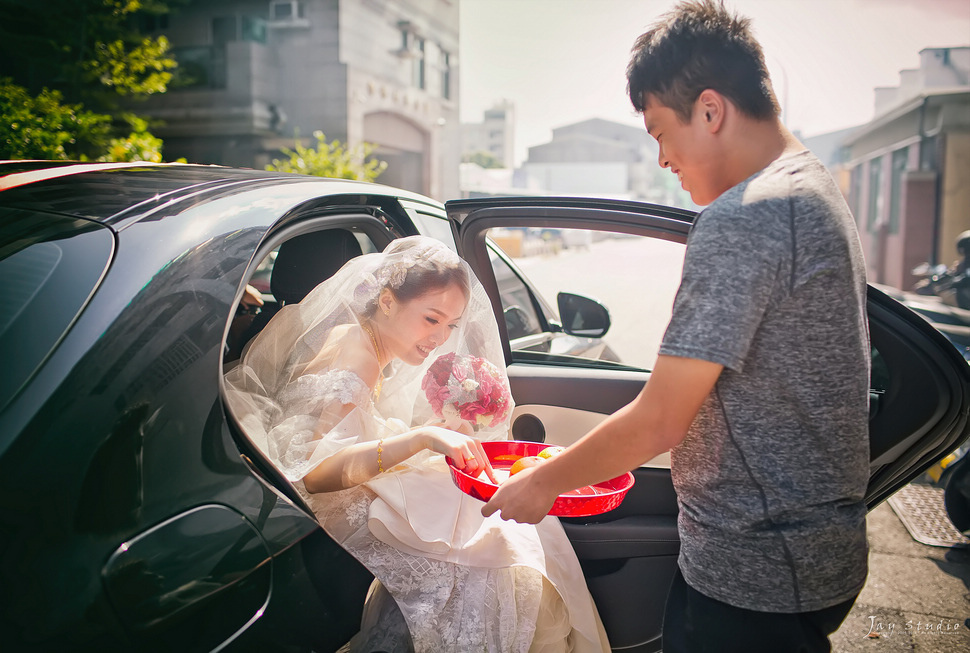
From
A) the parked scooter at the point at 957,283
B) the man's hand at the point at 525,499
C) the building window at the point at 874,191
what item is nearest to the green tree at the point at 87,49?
the parked scooter at the point at 957,283

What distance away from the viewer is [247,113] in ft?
62.3

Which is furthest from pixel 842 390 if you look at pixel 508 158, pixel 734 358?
pixel 508 158

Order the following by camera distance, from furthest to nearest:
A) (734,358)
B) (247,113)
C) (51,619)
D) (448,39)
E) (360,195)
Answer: (448,39) < (247,113) < (360,195) < (734,358) < (51,619)

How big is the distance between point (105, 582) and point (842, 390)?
1187mm

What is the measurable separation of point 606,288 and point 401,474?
1572 cm

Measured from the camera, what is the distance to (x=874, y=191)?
67.6 feet

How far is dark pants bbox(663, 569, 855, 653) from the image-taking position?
121 centimetres

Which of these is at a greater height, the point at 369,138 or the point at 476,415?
the point at 369,138

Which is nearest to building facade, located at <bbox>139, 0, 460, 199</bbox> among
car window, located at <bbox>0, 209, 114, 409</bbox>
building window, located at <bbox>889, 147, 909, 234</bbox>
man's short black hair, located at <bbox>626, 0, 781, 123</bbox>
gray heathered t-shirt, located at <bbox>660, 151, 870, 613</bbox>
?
building window, located at <bbox>889, 147, 909, 234</bbox>

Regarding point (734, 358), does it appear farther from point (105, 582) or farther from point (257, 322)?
point (257, 322)

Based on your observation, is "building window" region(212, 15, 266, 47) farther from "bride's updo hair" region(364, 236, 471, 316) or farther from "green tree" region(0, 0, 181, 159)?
"bride's updo hair" region(364, 236, 471, 316)

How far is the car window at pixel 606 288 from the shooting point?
318cm

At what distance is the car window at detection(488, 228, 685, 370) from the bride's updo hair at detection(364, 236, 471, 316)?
44cm

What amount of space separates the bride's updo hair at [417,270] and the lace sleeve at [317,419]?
35cm
